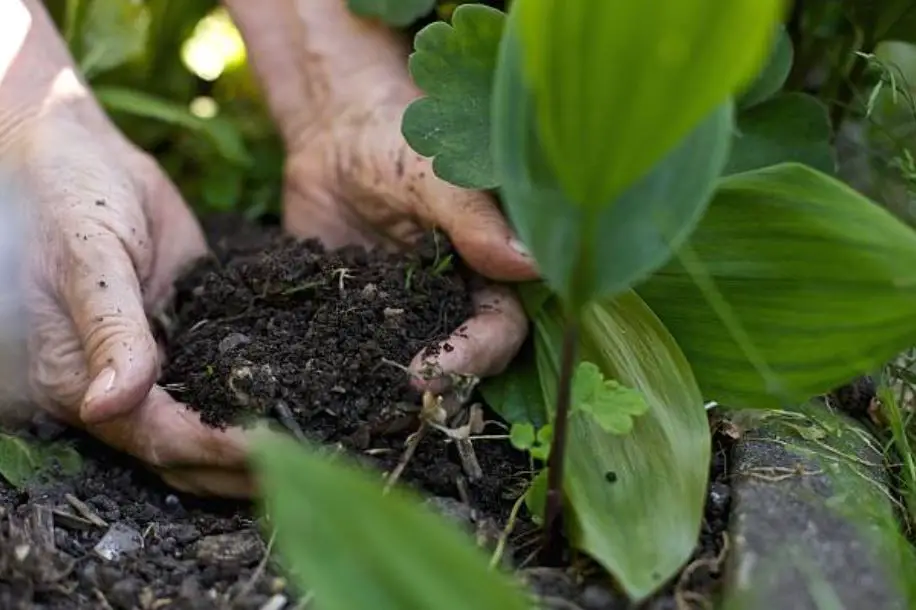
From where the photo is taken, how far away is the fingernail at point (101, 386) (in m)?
0.94

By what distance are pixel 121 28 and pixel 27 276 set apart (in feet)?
2.04

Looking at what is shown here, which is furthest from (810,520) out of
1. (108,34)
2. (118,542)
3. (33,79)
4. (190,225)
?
(108,34)

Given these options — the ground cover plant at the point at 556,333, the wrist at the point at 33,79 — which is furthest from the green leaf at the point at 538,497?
the wrist at the point at 33,79

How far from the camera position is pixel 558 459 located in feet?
2.51

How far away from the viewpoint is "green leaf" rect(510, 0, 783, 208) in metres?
0.56

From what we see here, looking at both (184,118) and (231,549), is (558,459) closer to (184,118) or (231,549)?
(231,549)

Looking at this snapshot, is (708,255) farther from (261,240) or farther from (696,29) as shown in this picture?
(261,240)

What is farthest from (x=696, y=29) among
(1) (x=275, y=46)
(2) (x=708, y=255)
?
(1) (x=275, y=46)

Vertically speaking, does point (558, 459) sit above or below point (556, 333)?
above

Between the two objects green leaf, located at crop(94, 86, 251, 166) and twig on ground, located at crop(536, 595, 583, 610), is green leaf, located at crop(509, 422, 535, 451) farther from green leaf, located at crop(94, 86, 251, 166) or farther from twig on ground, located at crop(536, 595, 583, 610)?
green leaf, located at crop(94, 86, 251, 166)

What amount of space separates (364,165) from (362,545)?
28.3 inches

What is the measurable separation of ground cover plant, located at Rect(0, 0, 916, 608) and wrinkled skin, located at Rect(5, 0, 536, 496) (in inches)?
1.4

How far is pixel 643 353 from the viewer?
955 mm

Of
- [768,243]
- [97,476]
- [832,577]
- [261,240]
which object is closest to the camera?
[832,577]
